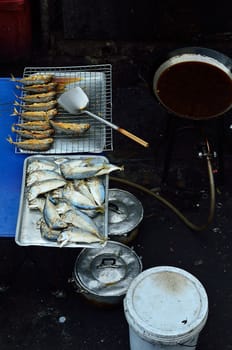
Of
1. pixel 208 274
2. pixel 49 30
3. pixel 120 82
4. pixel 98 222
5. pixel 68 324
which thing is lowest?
pixel 68 324

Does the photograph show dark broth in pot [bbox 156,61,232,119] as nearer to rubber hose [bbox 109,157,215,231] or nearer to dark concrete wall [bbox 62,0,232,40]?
rubber hose [bbox 109,157,215,231]

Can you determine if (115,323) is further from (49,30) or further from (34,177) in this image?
(49,30)

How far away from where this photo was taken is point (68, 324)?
5.41m

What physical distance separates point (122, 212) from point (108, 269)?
0.78 metres

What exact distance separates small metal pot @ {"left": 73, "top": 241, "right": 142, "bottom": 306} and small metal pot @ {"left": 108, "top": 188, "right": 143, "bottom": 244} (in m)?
0.15

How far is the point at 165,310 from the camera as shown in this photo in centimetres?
427

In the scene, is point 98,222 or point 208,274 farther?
point 208,274

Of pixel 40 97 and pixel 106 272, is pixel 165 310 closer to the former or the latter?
pixel 106 272

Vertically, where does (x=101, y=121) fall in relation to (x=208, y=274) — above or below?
above

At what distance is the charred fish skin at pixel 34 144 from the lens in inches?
208


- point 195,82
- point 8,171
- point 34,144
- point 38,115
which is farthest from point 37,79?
point 195,82

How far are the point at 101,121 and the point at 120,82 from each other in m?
3.09

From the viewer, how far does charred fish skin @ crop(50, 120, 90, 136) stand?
5.34 metres

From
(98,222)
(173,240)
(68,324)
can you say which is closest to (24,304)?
(68,324)
